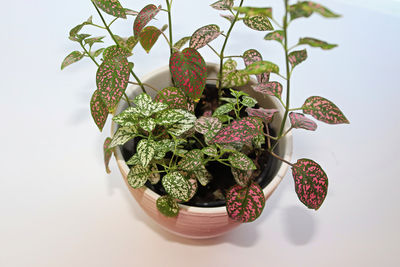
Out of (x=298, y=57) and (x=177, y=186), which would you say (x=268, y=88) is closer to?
(x=298, y=57)

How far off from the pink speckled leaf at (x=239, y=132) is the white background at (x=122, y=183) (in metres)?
0.65

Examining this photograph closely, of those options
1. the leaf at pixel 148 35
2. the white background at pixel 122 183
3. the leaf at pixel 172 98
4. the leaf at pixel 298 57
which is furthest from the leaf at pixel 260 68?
the white background at pixel 122 183

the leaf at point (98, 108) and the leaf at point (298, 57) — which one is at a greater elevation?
the leaf at point (298, 57)

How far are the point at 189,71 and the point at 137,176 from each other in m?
0.31

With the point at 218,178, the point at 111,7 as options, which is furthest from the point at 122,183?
the point at 111,7

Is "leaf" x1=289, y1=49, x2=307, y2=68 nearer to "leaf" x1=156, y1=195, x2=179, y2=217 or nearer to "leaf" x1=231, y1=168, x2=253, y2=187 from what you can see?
"leaf" x1=231, y1=168, x2=253, y2=187

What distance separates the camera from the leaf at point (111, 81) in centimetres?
94

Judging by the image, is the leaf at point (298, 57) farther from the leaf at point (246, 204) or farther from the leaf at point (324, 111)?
the leaf at point (246, 204)

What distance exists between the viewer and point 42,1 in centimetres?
211

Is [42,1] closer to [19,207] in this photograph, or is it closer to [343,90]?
[19,207]

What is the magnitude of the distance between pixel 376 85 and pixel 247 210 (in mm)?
1234

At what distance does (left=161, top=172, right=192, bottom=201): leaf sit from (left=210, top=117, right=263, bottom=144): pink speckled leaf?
0.45 ft

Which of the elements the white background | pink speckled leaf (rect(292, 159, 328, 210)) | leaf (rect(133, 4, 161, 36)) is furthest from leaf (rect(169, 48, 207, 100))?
the white background

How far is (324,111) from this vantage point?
92cm
